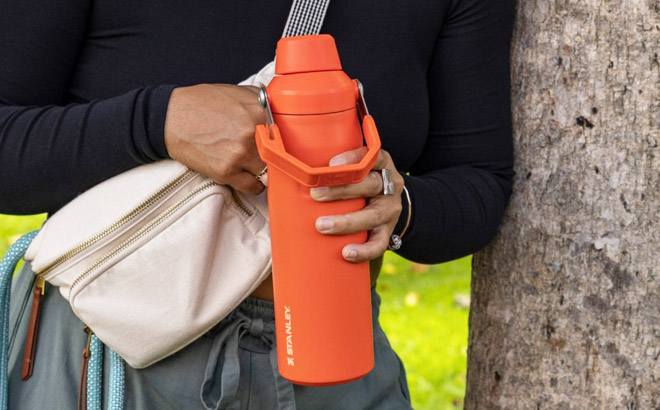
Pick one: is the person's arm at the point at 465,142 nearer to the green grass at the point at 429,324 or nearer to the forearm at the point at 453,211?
the forearm at the point at 453,211

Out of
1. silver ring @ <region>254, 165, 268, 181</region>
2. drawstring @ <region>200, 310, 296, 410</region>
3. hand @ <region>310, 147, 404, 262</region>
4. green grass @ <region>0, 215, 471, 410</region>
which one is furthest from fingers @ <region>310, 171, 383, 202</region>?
green grass @ <region>0, 215, 471, 410</region>

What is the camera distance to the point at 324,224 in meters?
1.49

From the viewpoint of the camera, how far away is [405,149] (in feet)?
6.61

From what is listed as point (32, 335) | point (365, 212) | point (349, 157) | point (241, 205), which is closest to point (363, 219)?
point (365, 212)

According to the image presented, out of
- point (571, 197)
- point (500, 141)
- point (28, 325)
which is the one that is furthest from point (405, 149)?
point (28, 325)

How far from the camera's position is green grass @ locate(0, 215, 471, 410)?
4220 millimetres

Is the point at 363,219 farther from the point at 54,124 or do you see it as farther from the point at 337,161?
the point at 54,124

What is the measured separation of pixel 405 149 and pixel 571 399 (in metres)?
0.69

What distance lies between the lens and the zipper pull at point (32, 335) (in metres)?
1.80

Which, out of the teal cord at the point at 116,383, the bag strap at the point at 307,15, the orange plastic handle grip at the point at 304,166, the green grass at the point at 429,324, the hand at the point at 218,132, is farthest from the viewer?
the green grass at the point at 429,324

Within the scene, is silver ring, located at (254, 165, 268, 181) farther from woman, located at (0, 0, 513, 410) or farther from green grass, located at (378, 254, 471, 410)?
green grass, located at (378, 254, 471, 410)

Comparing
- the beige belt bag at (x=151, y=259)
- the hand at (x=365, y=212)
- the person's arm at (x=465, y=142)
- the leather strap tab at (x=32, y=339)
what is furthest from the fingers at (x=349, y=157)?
the leather strap tab at (x=32, y=339)

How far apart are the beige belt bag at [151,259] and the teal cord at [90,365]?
0.25 ft

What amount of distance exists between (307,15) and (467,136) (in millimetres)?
508
